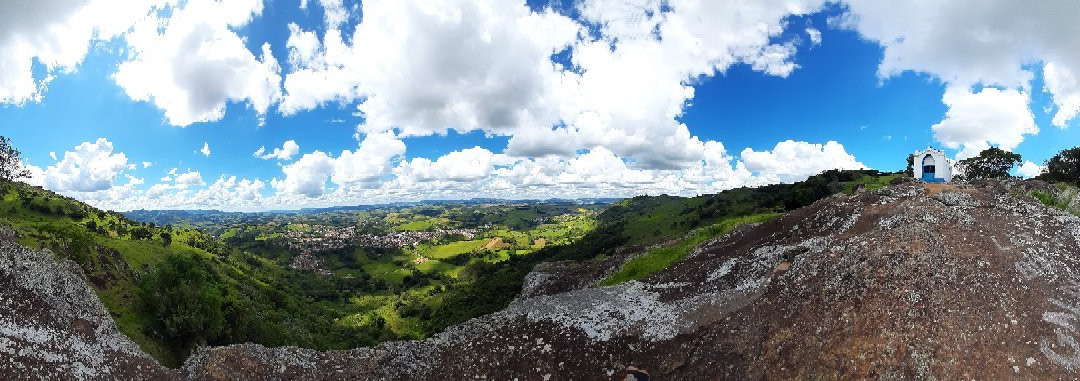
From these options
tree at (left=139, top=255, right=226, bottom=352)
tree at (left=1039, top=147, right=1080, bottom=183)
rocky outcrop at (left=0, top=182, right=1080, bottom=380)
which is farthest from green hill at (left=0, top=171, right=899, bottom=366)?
tree at (left=1039, top=147, right=1080, bottom=183)

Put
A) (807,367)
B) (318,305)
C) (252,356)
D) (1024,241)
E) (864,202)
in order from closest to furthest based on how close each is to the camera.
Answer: (807,367) → (1024,241) → (252,356) → (864,202) → (318,305)

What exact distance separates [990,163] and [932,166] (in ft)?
228

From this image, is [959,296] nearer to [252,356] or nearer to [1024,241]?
[1024,241]

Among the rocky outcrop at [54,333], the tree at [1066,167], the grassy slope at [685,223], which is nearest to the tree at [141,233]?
the grassy slope at [685,223]

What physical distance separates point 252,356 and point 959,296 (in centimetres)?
3072

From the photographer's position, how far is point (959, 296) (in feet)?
54.1

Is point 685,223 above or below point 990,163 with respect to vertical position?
below

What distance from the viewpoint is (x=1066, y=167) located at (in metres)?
56.1

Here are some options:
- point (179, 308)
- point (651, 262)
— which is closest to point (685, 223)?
point (651, 262)

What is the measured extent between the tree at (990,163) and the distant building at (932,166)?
62805mm

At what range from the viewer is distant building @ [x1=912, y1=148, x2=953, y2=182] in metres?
38.0

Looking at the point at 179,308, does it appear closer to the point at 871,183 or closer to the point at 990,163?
the point at 871,183

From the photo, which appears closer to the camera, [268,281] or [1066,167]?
[1066,167]

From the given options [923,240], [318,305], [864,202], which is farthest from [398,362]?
[318,305]
